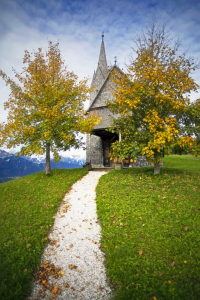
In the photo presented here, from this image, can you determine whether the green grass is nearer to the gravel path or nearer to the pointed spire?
the gravel path

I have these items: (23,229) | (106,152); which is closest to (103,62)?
(106,152)

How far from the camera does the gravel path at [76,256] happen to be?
384 centimetres

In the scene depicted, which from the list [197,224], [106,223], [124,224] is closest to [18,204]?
[106,223]

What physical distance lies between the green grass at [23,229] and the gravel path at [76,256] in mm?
322

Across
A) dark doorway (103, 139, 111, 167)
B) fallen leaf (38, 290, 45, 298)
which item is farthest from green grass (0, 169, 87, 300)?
dark doorway (103, 139, 111, 167)

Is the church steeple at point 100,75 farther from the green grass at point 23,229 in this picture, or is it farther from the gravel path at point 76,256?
the gravel path at point 76,256

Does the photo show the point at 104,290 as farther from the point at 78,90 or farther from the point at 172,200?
the point at 78,90

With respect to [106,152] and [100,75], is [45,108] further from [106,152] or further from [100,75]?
[100,75]

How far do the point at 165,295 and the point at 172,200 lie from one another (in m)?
4.56

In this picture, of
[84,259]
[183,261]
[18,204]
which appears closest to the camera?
[183,261]

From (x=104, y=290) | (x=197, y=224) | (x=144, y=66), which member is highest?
(x=144, y=66)

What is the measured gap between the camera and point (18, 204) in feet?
27.8

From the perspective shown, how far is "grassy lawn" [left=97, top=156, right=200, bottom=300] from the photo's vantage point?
3.77m

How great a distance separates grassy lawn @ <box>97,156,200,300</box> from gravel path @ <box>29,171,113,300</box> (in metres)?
0.32
